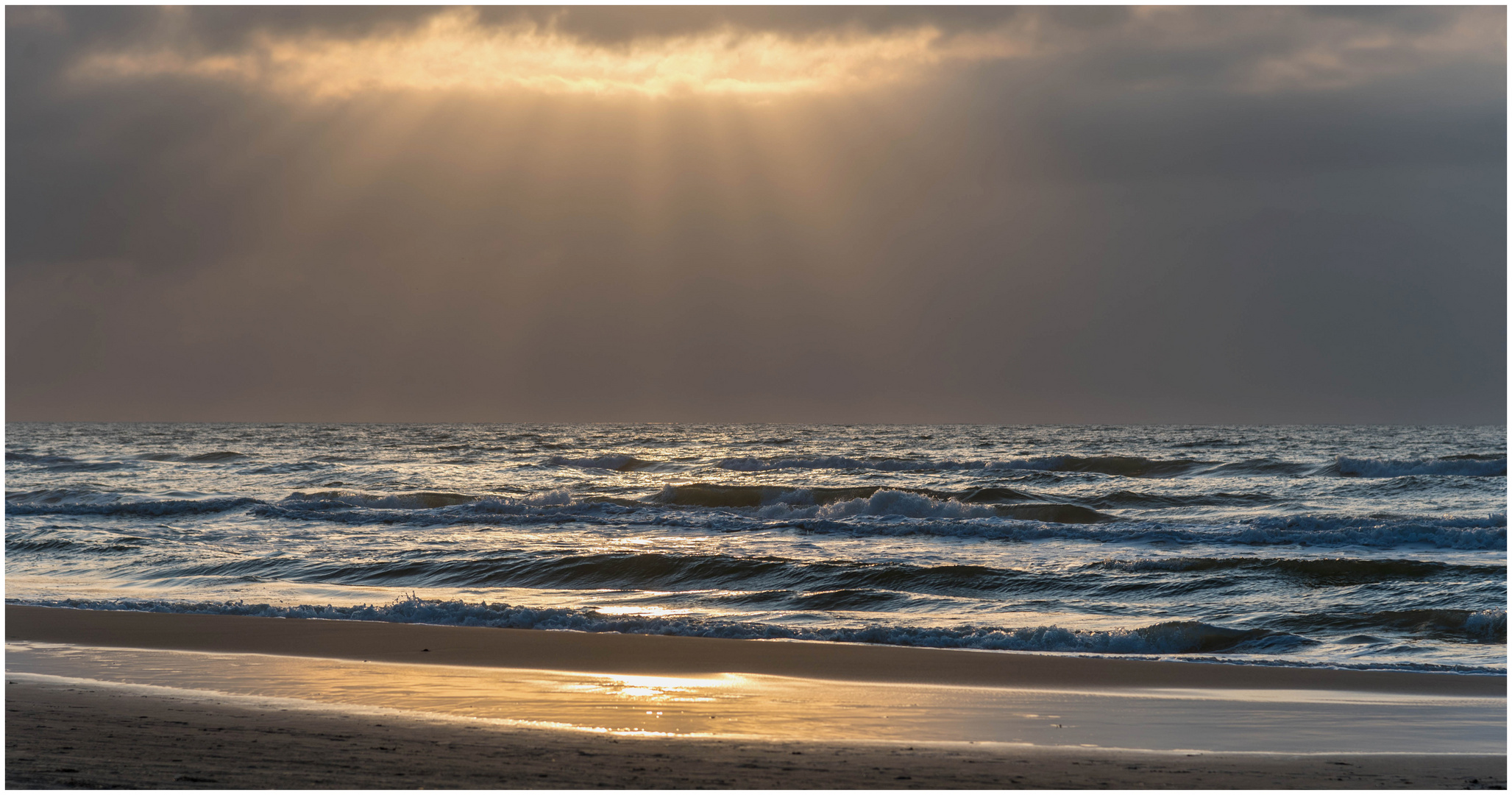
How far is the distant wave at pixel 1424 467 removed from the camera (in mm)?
40094

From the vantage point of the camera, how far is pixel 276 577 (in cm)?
1684

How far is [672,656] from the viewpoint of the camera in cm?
1070

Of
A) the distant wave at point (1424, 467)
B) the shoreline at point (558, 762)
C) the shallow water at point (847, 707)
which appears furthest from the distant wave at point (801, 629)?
the distant wave at point (1424, 467)

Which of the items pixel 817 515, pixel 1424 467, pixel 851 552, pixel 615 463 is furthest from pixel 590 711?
pixel 1424 467

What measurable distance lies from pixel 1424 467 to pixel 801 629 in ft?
130

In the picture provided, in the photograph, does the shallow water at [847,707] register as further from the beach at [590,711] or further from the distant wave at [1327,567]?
the distant wave at [1327,567]

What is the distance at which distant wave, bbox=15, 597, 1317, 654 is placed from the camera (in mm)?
11703

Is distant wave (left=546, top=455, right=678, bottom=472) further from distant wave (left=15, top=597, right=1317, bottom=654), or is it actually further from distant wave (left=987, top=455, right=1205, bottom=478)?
distant wave (left=15, top=597, right=1317, bottom=654)

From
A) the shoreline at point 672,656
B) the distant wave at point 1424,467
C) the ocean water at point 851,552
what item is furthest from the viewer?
the distant wave at point 1424,467

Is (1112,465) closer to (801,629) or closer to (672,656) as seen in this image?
(801,629)

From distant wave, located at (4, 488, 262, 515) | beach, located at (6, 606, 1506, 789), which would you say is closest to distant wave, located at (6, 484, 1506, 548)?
distant wave, located at (4, 488, 262, 515)

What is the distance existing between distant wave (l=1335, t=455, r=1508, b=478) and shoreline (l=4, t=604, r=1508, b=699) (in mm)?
34934

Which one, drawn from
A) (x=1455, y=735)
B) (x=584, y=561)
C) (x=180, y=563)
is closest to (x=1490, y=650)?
(x=1455, y=735)

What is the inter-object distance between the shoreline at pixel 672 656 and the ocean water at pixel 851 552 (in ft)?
2.63
